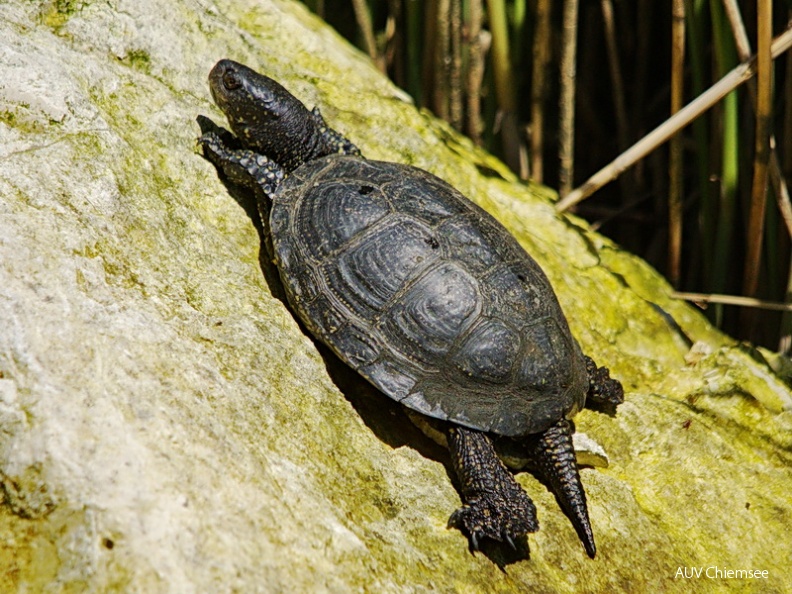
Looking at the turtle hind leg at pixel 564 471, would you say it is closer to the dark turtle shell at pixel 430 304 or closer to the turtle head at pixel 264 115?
the dark turtle shell at pixel 430 304

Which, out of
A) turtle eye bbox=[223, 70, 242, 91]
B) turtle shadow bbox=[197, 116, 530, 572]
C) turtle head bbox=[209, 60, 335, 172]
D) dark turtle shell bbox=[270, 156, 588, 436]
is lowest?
turtle shadow bbox=[197, 116, 530, 572]

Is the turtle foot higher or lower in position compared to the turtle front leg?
lower

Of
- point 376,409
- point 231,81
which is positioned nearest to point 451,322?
point 376,409

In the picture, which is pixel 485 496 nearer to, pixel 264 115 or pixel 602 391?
pixel 602 391

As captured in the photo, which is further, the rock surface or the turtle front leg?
the turtle front leg

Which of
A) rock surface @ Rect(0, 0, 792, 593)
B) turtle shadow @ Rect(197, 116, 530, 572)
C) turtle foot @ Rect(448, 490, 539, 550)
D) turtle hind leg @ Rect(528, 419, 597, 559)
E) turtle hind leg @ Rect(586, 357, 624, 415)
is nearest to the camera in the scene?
rock surface @ Rect(0, 0, 792, 593)

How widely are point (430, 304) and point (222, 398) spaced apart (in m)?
0.85

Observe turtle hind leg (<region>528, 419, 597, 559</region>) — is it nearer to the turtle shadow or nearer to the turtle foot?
the turtle foot

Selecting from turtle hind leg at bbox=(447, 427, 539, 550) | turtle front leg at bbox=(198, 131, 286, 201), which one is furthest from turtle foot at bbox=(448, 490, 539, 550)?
turtle front leg at bbox=(198, 131, 286, 201)

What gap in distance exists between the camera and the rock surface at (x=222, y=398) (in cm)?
200

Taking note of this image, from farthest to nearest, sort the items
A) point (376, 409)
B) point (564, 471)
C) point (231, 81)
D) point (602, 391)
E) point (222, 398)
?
point (231, 81)
point (602, 391)
point (376, 409)
point (564, 471)
point (222, 398)

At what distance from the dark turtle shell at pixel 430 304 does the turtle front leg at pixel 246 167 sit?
0.19 meters

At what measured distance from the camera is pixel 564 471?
2.62 meters

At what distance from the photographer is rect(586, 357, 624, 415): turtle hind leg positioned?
119 inches
